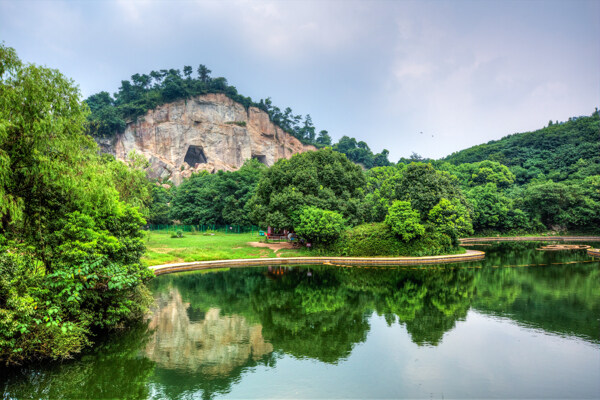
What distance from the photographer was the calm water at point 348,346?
27.8 ft

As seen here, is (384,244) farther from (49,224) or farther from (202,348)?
(49,224)

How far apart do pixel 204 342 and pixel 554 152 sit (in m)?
77.3

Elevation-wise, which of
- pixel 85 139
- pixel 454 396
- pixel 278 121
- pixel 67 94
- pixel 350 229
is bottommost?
pixel 454 396

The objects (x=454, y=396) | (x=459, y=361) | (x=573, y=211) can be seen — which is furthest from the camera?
(x=573, y=211)

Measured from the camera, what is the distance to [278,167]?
33.5m

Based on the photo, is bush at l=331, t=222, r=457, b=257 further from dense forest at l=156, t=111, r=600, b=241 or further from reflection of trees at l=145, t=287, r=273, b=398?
reflection of trees at l=145, t=287, r=273, b=398

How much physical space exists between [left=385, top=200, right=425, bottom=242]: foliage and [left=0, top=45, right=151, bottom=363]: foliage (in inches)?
846

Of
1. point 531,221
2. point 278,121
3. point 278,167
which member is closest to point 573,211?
point 531,221

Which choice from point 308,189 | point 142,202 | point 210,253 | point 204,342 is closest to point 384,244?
point 308,189

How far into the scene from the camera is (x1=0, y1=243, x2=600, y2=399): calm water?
8.48 m

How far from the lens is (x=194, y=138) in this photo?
7269 centimetres

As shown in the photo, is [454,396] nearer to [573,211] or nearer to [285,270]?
[285,270]

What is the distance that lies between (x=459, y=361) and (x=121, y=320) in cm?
1119

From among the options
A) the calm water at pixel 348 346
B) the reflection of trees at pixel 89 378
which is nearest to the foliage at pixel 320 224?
the calm water at pixel 348 346
